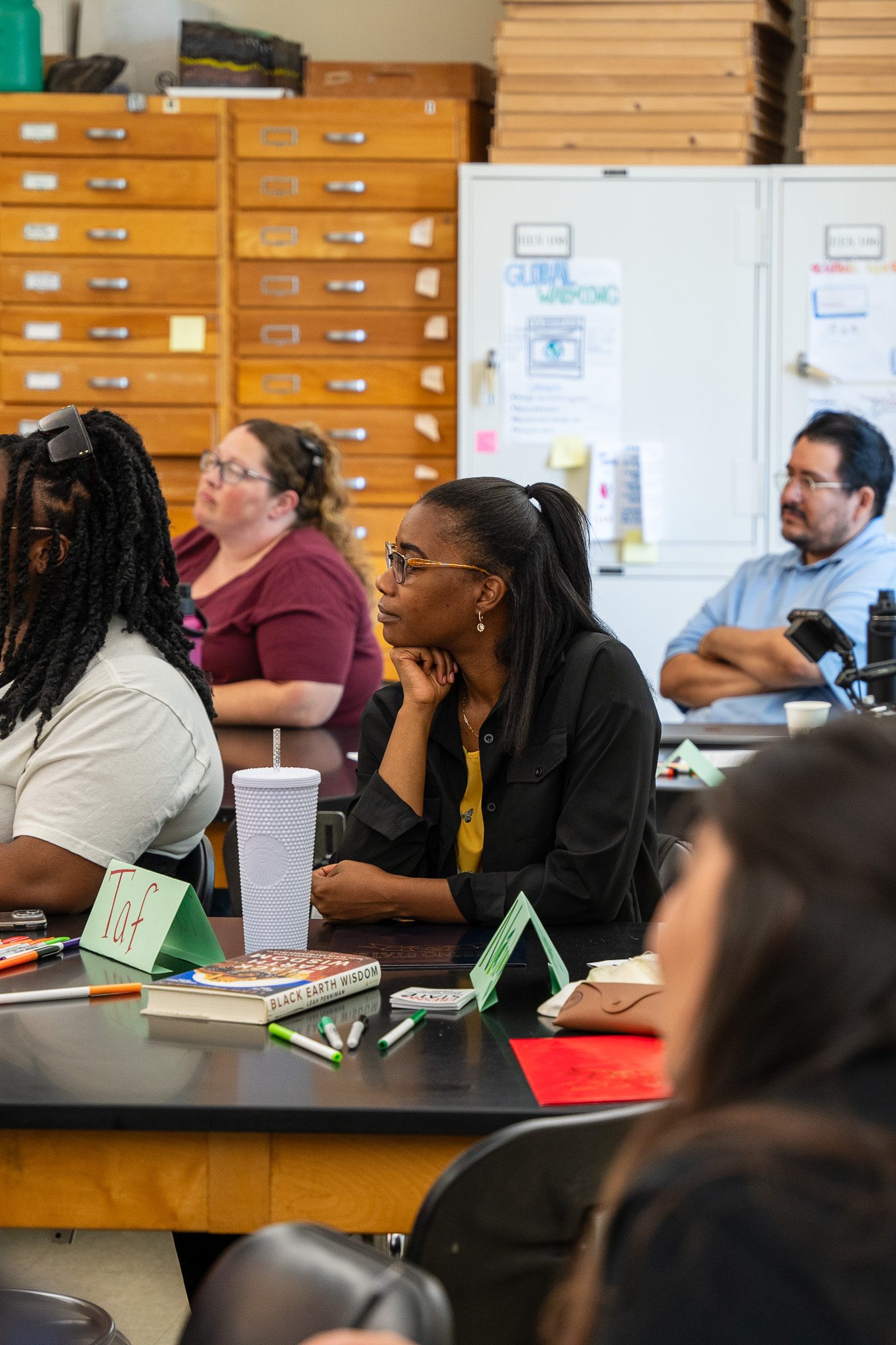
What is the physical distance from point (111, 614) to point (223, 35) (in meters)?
3.11

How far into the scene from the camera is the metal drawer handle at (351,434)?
13.4 feet

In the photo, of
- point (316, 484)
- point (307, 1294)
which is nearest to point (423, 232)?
point (316, 484)

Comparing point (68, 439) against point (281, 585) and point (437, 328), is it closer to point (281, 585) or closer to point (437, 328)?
point (281, 585)

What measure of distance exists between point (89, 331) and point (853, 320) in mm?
2296

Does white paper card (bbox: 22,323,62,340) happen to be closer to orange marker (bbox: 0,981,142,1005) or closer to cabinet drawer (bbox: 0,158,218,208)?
cabinet drawer (bbox: 0,158,218,208)

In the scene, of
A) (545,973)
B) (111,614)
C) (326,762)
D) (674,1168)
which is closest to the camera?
(674,1168)

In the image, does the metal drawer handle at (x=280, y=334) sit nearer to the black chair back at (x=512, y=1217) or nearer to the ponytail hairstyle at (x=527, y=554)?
the ponytail hairstyle at (x=527, y=554)

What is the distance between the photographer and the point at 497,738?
1652 mm

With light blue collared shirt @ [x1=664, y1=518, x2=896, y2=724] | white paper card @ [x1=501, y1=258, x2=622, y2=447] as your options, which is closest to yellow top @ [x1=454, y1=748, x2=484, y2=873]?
light blue collared shirt @ [x1=664, y1=518, x2=896, y2=724]

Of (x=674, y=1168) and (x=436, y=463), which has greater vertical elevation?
(x=436, y=463)

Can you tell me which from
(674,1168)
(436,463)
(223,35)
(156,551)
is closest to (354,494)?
(436,463)

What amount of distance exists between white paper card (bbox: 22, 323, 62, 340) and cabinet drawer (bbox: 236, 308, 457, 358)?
0.57 m

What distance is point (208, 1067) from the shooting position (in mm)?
1058

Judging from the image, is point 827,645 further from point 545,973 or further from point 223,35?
point 223,35
